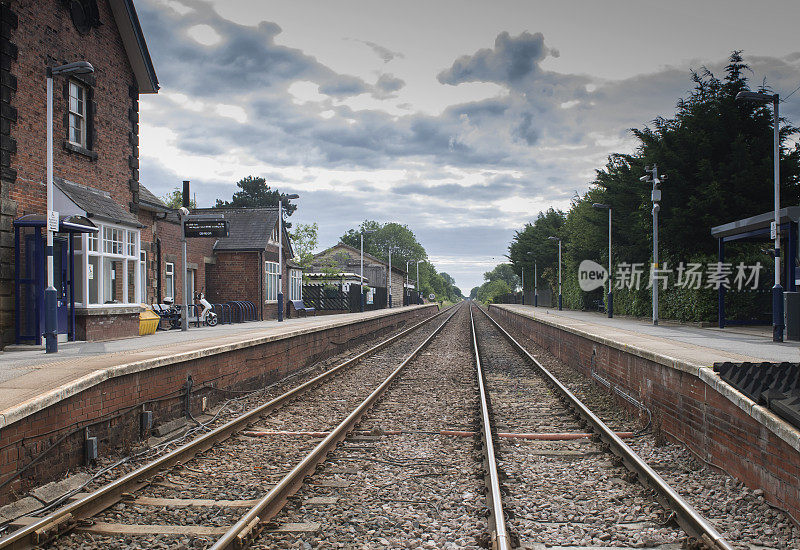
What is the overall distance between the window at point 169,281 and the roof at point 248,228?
4.11m

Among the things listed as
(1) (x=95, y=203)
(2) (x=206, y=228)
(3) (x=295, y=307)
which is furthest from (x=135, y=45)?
(3) (x=295, y=307)

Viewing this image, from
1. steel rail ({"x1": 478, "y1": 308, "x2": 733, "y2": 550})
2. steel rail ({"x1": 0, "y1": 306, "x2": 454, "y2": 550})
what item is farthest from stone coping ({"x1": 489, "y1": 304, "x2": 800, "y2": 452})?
steel rail ({"x1": 0, "y1": 306, "x2": 454, "y2": 550})

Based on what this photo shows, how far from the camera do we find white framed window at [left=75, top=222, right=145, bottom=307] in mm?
13195

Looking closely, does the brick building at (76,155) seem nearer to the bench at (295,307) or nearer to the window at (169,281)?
the window at (169,281)

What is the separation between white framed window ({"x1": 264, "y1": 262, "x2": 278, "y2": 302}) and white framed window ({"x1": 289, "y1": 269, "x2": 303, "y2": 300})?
11.6 feet

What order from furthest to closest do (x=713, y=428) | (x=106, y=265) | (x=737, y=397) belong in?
(x=106, y=265), (x=713, y=428), (x=737, y=397)

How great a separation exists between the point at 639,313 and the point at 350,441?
24.0 metres

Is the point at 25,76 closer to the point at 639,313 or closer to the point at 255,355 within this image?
the point at 255,355

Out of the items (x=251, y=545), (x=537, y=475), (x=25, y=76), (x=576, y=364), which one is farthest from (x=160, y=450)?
(x=576, y=364)

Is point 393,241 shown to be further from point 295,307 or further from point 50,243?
point 50,243

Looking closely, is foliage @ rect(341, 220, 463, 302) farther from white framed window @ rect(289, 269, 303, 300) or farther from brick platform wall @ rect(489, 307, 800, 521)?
brick platform wall @ rect(489, 307, 800, 521)

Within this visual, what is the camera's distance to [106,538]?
429 cm

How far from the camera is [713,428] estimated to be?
233 inches

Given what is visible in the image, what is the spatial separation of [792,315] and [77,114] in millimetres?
17938
